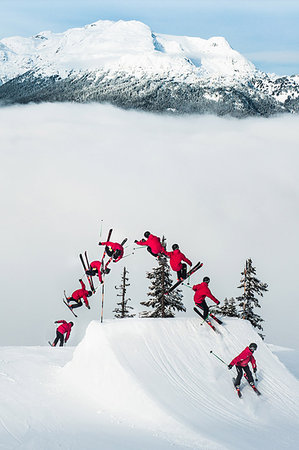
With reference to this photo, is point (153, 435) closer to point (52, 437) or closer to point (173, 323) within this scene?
point (52, 437)

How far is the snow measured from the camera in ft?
39.3

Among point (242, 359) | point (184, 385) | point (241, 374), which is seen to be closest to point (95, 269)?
point (184, 385)

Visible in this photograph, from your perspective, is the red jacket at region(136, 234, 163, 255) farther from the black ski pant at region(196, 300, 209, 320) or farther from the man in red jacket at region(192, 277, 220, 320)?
the black ski pant at region(196, 300, 209, 320)

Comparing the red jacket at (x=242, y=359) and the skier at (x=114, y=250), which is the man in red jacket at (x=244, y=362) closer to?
the red jacket at (x=242, y=359)

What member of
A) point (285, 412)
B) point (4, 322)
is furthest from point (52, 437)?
point (4, 322)

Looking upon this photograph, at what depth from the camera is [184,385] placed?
1509 cm

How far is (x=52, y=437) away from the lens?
11539mm

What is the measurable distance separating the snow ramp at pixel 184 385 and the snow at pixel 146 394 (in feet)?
0.12

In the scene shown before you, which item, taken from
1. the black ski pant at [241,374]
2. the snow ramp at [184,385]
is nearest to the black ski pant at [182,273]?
the snow ramp at [184,385]

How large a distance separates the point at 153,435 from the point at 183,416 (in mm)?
1460

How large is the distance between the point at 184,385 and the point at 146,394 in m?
1.76

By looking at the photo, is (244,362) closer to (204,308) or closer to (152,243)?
(204,308)

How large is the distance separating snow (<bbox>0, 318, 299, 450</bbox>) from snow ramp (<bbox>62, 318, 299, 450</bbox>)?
0.12 feet

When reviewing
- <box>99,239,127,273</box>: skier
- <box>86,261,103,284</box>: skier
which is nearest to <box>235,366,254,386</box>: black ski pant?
<box>99,239,127,273</box>: skier
